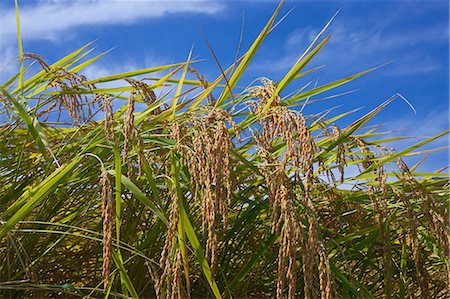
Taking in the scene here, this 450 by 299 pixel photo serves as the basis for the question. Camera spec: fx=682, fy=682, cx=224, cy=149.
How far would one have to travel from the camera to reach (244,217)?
1.82 metres

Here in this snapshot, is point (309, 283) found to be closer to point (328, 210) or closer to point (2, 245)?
point (328, 210)

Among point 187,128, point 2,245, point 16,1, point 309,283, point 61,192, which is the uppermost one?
point 16,1

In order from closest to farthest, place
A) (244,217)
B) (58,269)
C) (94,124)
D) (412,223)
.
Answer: (412,223)
(244,217)
(58,269)
(94,124)

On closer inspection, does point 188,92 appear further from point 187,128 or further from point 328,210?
point 328,210

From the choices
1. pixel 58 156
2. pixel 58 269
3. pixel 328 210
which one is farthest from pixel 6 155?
pixel 328 210

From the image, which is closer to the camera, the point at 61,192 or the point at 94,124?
the point at 61,192

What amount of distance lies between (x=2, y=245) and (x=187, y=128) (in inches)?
27.6

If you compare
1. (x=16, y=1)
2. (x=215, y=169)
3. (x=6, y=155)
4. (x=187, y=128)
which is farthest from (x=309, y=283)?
(x=16, y=1)

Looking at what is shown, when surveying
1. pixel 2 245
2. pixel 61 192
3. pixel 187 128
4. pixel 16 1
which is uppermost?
pixel 16 1

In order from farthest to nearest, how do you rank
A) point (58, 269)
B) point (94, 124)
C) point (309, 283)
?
point (94, 124)
point (58, 269)
point (309, 283)

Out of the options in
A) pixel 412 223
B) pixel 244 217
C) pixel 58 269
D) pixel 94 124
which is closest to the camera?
pixel 412 223

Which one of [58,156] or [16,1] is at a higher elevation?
[16,1]

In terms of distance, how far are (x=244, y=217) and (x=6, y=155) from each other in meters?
0.73

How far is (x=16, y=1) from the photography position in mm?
2221
